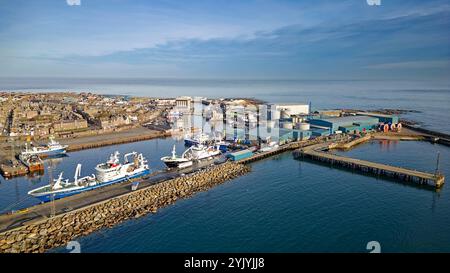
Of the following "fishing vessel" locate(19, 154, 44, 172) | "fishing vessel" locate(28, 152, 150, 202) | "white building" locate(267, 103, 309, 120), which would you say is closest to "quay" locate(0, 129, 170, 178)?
"fishing vessel" locate(19, 154, 44, 172)

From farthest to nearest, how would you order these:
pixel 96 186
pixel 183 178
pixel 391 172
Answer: pixel 391 172
pixel 183 178
pixel 96 186

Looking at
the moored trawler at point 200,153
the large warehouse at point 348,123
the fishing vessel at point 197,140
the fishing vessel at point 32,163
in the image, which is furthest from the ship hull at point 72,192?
the large warehouse at point 348,123

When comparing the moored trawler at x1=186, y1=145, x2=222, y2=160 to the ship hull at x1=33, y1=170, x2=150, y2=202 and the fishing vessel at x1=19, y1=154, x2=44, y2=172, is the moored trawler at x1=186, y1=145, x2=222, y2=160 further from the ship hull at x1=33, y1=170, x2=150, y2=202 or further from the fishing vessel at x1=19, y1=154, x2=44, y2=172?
the fishing vessel at x1=19, y1=154, x2=44, y2=172

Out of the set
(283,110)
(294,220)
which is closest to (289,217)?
(294,220)

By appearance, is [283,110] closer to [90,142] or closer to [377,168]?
[377,168]
